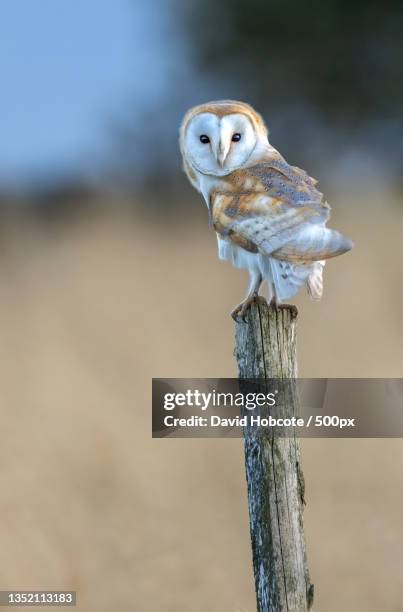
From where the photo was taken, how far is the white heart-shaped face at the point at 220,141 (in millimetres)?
1887

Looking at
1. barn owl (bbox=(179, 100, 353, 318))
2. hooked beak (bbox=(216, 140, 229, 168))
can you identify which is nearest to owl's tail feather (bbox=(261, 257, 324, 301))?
barn owl (bbox=(179, 100, 353, 318))

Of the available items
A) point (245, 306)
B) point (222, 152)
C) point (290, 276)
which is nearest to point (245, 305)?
point (245, 306)

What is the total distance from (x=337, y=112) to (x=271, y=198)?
14.7 ft

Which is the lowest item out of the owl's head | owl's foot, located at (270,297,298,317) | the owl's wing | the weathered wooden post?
the weathered wooden post

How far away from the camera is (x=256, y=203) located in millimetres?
1844

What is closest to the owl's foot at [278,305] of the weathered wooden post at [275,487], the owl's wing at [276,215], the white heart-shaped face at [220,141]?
the weathered wooden post at [275,487]

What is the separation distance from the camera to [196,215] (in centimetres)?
543

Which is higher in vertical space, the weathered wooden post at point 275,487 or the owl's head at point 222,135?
the owl's head at point 222,135

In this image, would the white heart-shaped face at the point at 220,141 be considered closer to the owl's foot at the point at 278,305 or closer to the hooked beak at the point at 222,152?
the hooked beak at the point at 222,152

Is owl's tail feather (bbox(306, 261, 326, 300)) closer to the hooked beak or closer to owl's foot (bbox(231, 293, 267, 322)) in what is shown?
owl's foot (bbox(231, 293, 267, 322))

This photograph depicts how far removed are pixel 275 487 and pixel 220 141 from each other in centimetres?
72

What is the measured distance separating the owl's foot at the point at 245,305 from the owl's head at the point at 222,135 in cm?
27

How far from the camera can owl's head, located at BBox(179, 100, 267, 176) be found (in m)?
1.89

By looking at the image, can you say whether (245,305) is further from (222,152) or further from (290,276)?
(222,152)
